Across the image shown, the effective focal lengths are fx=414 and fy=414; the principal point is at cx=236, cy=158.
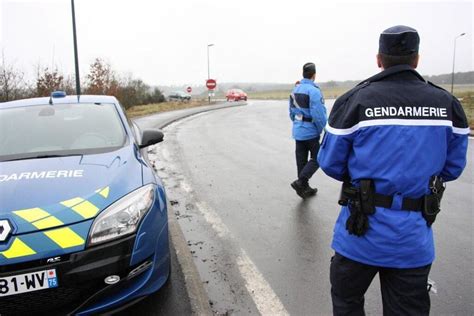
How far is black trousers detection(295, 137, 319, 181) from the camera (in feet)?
19.1

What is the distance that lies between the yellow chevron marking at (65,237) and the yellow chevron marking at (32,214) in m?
0.13

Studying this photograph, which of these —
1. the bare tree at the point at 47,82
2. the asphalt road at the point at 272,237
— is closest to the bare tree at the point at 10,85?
the bare tree at the point at 47,82

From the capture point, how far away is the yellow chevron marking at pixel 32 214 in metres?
2.57

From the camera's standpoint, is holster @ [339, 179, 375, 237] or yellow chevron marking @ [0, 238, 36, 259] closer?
holster @ [339, 179, 375, 237]

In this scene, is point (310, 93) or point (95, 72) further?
point (95, 72)

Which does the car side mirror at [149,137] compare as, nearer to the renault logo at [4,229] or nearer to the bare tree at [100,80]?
the renault logo at [4,229]

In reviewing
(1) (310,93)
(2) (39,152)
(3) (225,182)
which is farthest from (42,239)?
(3) (225,182)

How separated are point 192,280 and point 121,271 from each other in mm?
928

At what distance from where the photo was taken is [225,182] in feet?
23.6

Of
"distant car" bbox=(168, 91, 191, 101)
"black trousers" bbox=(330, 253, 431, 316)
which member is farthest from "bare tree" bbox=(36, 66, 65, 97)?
"distant car" bbox=(168, 91, 191, 101)

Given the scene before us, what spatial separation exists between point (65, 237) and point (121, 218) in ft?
1.24

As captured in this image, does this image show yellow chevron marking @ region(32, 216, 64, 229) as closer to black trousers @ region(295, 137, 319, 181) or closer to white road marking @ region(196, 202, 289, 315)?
white road marking @ region(196, 202, 289, 315)

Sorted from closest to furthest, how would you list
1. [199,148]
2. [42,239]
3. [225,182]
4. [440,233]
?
[42,239]
[440,233]
[225,182]
[199,148]

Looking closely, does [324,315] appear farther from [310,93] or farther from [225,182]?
[225,182]
